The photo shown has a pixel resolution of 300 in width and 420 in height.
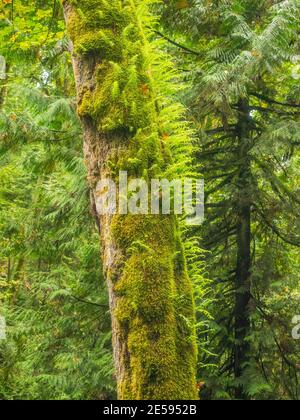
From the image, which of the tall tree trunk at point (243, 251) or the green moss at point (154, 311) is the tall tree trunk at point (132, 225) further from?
the tall tree trunk at point (243, 251)

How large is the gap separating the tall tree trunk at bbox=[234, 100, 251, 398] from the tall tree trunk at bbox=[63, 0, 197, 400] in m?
4.43

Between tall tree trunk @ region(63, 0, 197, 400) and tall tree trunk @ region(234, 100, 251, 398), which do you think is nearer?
tall tree trunk @ region(63, 0, 197, 400)

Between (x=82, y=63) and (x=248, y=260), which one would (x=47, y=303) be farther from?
(x=82, y=63)

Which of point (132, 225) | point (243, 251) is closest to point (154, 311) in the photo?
point (132, 225)

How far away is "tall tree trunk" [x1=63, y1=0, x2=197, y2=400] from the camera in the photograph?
2205 millimetres

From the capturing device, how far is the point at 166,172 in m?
2.46

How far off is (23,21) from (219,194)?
439cm

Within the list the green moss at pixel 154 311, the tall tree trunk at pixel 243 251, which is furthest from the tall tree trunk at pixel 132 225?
the tall tree trunk at pixel 243 251

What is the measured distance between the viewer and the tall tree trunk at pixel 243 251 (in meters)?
6.82

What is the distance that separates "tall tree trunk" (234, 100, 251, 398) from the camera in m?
6.82

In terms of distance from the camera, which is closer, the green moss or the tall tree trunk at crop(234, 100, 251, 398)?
the green moss

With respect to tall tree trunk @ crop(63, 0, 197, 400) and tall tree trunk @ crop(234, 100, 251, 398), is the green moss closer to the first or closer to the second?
tall tree trunk @ crop(63, 0, 197, 400)

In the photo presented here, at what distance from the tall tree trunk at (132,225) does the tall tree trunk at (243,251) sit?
4428 mm

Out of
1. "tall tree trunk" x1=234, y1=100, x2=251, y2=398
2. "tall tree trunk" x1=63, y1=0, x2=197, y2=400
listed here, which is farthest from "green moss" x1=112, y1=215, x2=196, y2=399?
"tall tree trunk" x1=234, y1=100, x2=251, y2=398
